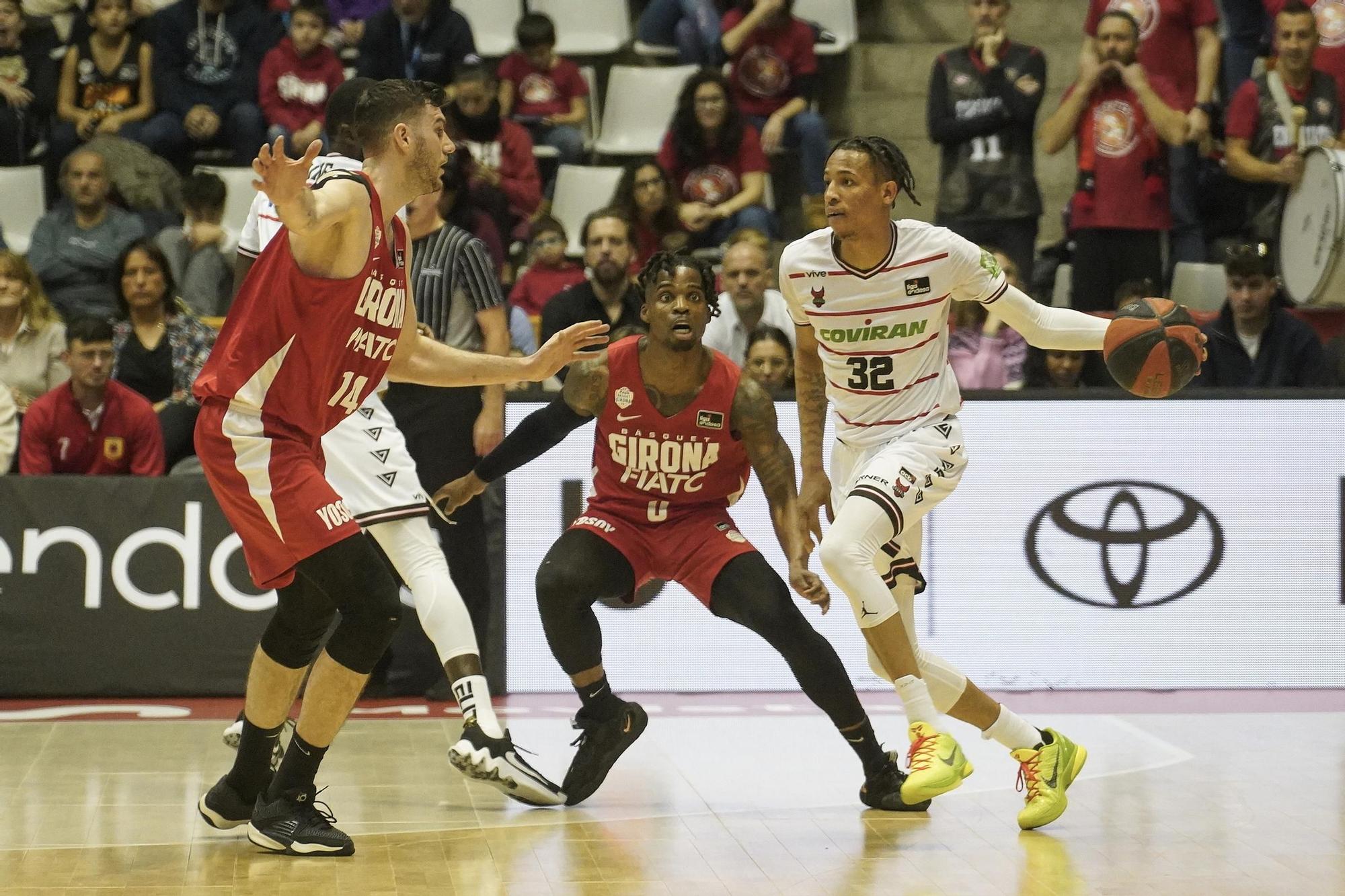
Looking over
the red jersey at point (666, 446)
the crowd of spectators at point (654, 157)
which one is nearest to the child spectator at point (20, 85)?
the crowd of spectators at point (654, 157)

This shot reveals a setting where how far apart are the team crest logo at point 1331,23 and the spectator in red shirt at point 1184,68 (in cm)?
58

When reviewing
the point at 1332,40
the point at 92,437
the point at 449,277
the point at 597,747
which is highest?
the point at 1332,40

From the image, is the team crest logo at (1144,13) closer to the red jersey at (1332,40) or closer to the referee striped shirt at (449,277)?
the red jersey at (1332,40)

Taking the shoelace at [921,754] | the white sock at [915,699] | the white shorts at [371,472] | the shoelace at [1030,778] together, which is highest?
the white shorts at [371,472]

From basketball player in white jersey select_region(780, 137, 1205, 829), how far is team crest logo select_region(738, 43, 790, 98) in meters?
5.76

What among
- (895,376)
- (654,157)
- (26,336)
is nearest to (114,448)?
(26,336)

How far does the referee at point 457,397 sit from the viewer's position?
7391 mm

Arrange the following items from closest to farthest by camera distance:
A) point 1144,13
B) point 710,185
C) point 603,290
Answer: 1. point 603,290
2. point 1144,13
3. point 710,185

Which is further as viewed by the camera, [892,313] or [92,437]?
[92,437]

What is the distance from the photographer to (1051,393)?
320 inches

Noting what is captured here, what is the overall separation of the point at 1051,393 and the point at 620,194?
311cm

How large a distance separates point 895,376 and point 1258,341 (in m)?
3.86

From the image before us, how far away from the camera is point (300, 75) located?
11.4 m

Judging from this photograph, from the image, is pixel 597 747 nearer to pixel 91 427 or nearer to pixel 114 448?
pixel 114 448
